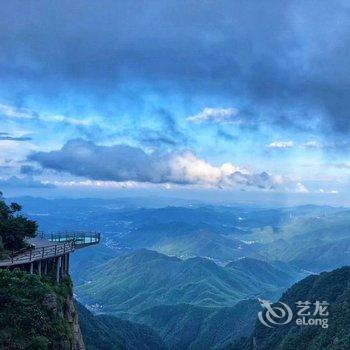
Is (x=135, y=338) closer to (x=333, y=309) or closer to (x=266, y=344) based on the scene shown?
(x=266, y=344)

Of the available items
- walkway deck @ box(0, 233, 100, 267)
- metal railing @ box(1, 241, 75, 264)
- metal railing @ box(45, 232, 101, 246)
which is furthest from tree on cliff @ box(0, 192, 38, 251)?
metal railing @ box(45, 232, 101, 246)

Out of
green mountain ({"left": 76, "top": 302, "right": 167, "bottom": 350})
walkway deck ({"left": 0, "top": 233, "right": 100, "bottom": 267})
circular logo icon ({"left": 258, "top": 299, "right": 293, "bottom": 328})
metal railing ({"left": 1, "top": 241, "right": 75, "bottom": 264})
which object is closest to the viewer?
walkway deck ({"left": 0, "top": 233, "right": 100, "bottom": 267})

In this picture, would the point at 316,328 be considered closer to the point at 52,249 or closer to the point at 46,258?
the point at 52,249

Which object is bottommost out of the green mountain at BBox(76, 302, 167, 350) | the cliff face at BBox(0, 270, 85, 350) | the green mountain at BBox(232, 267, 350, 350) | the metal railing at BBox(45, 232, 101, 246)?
the green mountain at BBox(76, 302, 167, 350)

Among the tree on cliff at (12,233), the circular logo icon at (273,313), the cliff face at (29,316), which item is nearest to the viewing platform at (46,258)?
the tree on cliff at (12,233)

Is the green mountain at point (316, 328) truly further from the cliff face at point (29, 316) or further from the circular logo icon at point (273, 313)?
the cliff face at point (29, 316)

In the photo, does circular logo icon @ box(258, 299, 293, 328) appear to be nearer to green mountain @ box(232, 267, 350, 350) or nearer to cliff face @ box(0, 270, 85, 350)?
green mountain @ box(232, 267, 350, 350)
